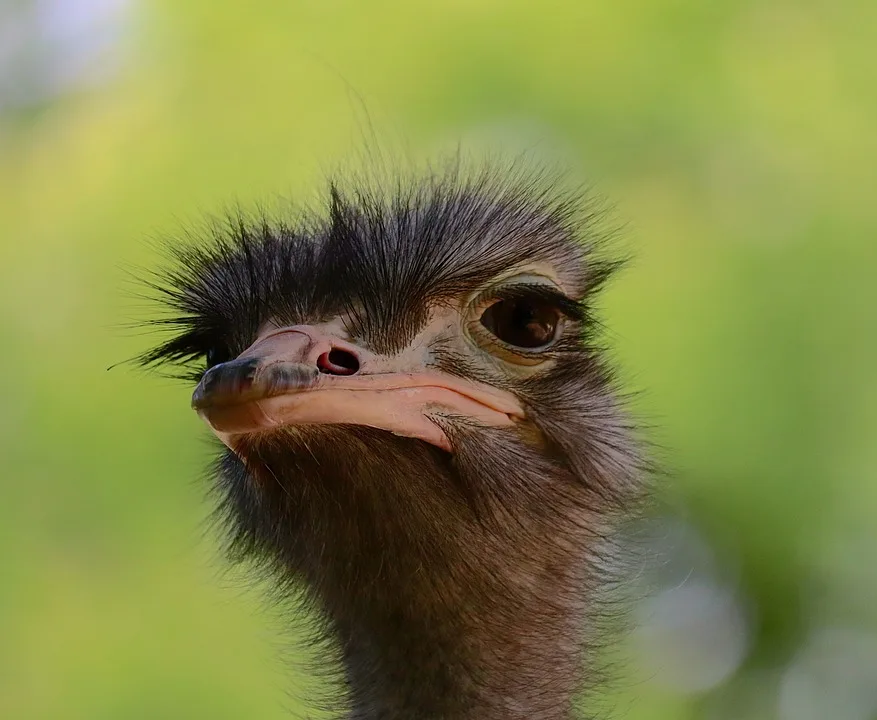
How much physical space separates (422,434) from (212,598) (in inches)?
83.0

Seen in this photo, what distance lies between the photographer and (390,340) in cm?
122

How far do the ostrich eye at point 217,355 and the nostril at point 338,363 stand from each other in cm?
26

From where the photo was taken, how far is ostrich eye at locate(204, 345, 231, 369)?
139 centimetres

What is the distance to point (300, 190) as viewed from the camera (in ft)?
10.2

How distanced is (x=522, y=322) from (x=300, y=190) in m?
1.84

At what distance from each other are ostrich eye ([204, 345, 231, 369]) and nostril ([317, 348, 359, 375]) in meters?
0.26

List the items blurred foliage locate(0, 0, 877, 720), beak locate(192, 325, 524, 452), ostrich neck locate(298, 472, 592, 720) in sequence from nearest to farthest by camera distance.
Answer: beak locate(192, 325, 524, 452) < ostrich neck locate(298, 472, 592, 720) < blurred foliage locate(0, 0, 877, 720)

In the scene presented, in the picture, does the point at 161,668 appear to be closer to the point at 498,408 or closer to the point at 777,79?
the point at 498,408

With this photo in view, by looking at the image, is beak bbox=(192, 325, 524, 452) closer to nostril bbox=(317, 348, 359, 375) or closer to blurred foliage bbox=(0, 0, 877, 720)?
nostril bbox=(317, 348, 359, 375)

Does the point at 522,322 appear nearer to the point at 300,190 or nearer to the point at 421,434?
the point at 421,434

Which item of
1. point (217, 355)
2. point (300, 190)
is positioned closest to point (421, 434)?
point (217, 355)

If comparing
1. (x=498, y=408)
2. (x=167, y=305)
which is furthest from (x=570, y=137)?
(x=498, y=408)

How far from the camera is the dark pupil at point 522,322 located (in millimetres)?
1332

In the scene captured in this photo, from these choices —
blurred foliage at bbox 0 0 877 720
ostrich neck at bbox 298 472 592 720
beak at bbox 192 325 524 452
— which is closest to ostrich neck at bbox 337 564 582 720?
ostrich neck at bbox 298 472 592 720
